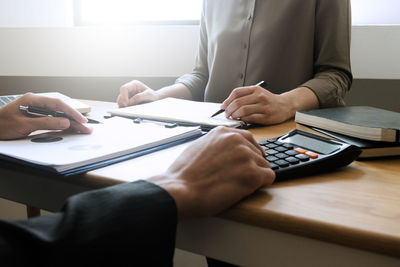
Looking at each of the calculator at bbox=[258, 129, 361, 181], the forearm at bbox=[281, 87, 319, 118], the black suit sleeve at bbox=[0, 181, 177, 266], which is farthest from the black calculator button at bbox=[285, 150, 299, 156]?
the forearm at bbox=[281, 87, 319, 118]

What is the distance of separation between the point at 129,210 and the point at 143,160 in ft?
0.74

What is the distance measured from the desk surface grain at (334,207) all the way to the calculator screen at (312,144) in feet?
0.13

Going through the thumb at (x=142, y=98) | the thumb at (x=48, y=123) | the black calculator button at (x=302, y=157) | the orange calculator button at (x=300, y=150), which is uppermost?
the thumb at (x=48, y=123)

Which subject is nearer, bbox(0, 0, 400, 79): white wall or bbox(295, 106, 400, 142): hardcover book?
bbox(295, 106, 400, 142): hardcover book

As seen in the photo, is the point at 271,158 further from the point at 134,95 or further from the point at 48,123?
the point at 134,95

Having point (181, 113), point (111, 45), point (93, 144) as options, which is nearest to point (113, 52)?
point (111, 45)

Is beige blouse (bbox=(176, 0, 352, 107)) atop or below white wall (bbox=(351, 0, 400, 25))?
below

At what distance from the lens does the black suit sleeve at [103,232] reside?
0.33 meters

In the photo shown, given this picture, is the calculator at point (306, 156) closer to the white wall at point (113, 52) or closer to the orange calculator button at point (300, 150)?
the orange calculator button at point (300, 150)

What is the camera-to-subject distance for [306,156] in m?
0.56

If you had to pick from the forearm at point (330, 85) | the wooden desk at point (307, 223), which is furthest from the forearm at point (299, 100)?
the wooden desk at point (307, 223)

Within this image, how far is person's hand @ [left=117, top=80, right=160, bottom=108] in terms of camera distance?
1.15 m

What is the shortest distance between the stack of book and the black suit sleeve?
381mm

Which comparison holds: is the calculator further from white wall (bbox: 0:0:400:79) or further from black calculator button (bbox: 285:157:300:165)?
white wall (bbox: 0:0:400:79)
